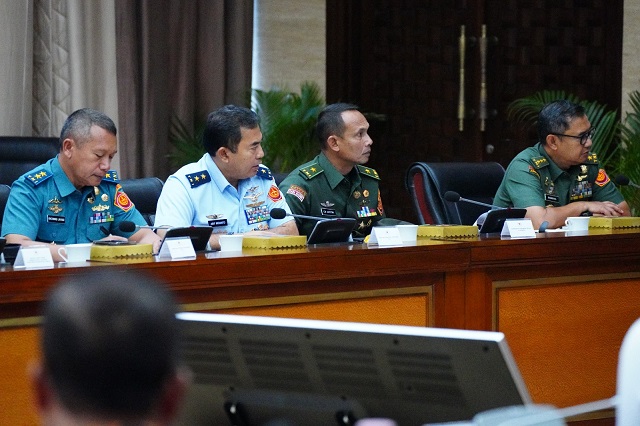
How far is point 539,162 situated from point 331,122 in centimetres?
86

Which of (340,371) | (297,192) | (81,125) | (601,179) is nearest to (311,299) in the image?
(81,125)

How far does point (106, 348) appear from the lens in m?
0.93

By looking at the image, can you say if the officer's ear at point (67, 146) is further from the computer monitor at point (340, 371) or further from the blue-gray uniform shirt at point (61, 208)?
the computer monitor at point (340, 371)

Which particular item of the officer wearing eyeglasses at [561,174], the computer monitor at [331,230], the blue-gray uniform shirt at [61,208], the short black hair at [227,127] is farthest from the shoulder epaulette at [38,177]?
the officer wearing eyeglasses at [561,174]

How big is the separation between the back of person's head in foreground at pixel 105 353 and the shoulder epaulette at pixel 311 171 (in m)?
3.39

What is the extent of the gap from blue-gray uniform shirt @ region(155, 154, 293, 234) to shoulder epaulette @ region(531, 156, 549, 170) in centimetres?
110

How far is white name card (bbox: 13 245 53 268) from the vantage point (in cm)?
278

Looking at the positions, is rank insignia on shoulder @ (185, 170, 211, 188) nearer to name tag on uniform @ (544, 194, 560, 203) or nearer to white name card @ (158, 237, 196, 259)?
white name card @ (158, 237, 196, 259)

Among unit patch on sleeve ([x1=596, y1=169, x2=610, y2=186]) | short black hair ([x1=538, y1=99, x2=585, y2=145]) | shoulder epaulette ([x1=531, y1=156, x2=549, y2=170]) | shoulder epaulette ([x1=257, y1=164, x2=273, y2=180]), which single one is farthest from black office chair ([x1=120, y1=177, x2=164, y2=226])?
unit patch on sleeve ([x1=596, y1=169, x2=610, y2=186])

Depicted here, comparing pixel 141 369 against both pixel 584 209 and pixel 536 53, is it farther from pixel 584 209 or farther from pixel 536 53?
pixel 536 53

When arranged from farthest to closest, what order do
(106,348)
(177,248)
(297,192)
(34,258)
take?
(297,192) → (177,248) → (34,258) → (106,348)

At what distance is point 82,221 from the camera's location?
371 centimetres

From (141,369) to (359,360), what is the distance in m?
0.45

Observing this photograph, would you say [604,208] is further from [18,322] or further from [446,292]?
[18,322]
